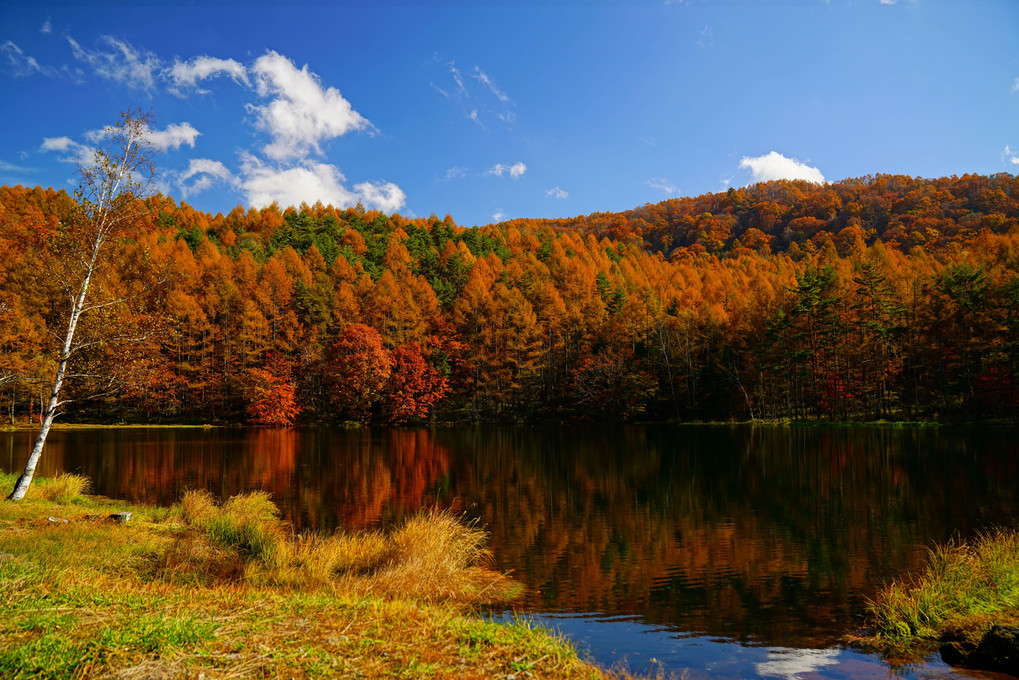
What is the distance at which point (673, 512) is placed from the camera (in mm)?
17766

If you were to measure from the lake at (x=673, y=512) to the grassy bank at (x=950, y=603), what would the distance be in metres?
0.56

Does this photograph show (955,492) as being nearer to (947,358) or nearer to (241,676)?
(241,676)

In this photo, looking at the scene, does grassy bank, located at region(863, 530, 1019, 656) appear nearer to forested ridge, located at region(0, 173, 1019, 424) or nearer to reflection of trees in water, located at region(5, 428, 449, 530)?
reflection of trees in water, located at region(5, 428, 449, 530)

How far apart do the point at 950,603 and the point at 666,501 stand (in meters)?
10.7

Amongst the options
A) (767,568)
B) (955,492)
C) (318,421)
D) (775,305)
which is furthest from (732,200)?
(767,568)

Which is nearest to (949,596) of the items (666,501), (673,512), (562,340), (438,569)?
(438,569)

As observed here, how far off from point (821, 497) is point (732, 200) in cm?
15239

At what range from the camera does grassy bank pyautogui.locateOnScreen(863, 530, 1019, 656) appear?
26.8 feet

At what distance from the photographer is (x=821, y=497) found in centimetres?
1981

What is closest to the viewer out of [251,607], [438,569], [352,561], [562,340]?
[251,607]

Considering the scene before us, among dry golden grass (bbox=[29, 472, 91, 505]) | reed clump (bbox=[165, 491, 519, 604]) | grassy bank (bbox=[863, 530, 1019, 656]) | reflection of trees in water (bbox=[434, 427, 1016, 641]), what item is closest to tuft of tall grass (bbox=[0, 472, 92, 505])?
dry golden grass (bbox=[29, 472, 91, 505])

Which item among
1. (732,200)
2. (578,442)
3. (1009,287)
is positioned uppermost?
(732,200)

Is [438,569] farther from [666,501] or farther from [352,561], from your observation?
[666,501]

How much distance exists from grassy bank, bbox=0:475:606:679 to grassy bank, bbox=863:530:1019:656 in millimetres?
5380
